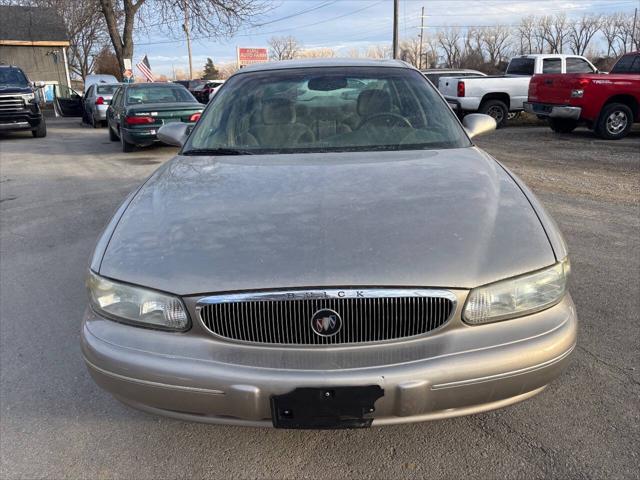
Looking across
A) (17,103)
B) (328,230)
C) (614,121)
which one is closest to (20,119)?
(17,103)

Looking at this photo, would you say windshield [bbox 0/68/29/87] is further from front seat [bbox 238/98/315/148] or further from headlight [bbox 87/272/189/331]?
headlight [bbox 87/272/189/331]

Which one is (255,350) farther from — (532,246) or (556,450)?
(556,450)

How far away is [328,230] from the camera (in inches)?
83.5

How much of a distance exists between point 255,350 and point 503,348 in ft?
2.93

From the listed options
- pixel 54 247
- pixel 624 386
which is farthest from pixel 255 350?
pixel 54 247

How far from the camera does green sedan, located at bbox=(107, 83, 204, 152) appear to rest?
10508 millimetres

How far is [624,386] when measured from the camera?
2.69m

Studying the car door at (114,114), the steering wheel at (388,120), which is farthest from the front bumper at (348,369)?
the car door at (114,114)

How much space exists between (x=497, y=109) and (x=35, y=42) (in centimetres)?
2899

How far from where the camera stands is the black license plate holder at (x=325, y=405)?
6.06ft

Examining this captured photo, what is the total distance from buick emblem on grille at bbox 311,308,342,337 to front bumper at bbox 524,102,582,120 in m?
11.4

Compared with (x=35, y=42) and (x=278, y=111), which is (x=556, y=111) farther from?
(x=35, y=42)

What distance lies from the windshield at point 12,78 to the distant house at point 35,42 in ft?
61.5

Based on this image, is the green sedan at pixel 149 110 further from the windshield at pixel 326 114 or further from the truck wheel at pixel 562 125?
the truck wheel at pixel 562 125
